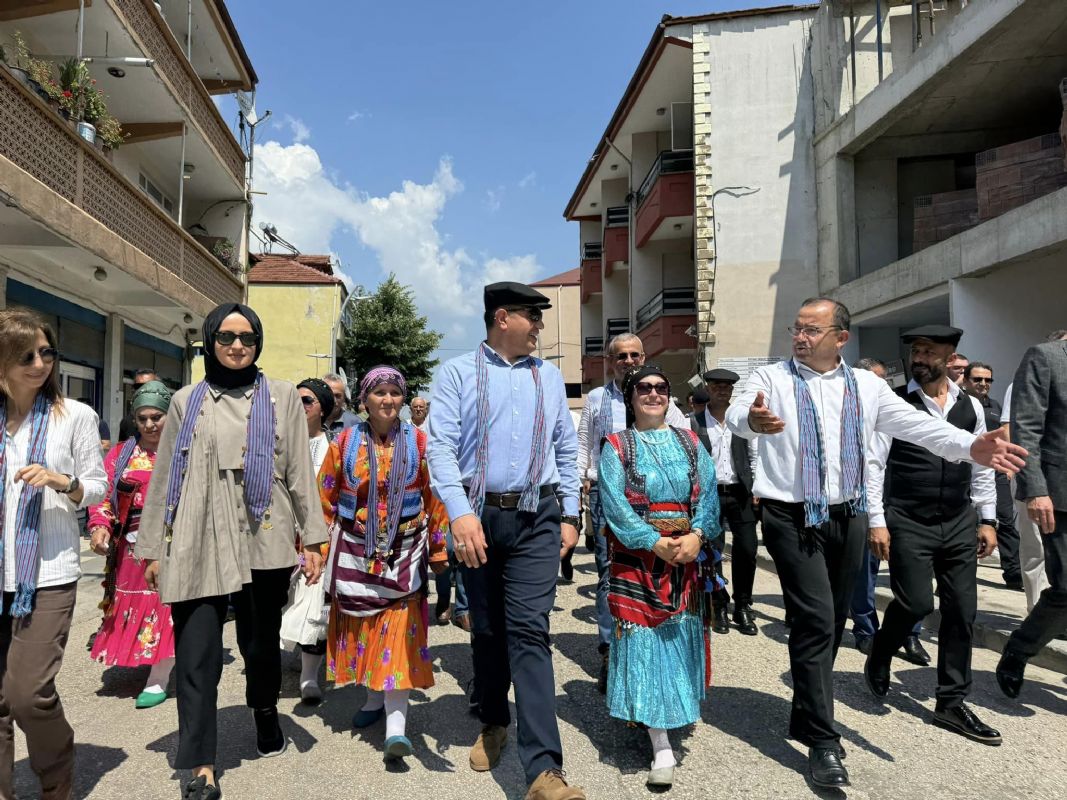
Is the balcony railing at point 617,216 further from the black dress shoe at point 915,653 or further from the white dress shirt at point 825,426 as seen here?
the white dress shirt at point 825,426

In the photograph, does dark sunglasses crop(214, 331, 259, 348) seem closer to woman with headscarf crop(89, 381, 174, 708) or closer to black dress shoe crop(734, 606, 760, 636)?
woman with headscarf crop(89, 381, 174, 708)

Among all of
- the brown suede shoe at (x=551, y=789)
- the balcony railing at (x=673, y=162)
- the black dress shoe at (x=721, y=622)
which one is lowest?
the black dress shoe at (x=721, y=622)

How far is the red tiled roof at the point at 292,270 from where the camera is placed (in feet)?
115

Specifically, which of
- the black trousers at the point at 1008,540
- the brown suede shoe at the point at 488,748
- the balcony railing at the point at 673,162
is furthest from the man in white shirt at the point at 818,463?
the balcony railing at the point at 673,162

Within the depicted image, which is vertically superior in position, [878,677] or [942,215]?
[942,215]

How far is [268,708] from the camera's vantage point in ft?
11.3

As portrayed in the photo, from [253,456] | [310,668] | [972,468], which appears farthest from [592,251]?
[253,456]

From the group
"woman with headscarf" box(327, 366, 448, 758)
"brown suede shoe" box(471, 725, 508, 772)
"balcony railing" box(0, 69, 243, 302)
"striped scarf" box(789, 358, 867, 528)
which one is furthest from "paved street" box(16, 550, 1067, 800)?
"balcony railing" box(0, 69, 243, 302)

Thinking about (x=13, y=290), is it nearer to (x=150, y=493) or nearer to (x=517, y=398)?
(x=150, y=493)

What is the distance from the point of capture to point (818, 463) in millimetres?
3443

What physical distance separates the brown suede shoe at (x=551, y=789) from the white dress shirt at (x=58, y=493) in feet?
6.55

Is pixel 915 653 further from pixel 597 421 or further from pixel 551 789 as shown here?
pixel 551 789

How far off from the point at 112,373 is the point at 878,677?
13718 mm

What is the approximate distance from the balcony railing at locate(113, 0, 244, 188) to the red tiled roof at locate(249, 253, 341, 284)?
18.3m
